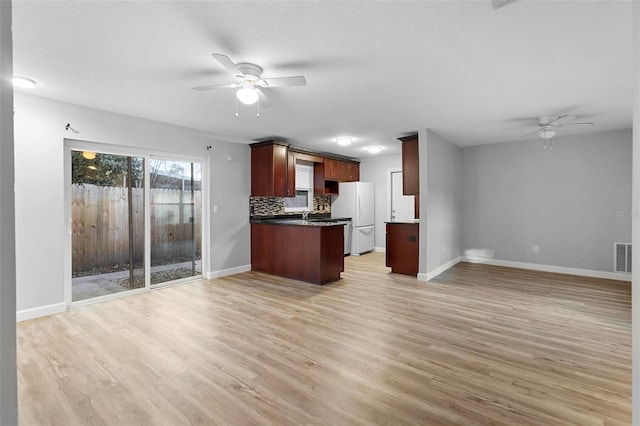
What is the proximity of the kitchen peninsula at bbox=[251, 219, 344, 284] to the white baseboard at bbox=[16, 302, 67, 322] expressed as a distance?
2844 mm

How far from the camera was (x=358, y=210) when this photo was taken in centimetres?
729

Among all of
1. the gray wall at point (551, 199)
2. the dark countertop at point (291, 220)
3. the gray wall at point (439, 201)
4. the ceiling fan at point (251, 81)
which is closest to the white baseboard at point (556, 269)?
the gray wall at point (551, 199)

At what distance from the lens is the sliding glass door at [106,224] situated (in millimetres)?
3840

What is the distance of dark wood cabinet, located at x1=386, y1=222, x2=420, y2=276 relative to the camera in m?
5.12

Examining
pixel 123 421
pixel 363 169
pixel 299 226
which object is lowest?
pixel 123 421

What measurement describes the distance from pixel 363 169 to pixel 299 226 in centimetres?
380

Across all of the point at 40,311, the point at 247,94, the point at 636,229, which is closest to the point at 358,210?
the point at 247,94

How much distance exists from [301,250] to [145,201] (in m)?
2.43

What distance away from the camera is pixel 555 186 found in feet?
18.0

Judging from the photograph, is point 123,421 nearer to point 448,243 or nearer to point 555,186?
point 448,243

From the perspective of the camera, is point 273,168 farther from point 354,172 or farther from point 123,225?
point 354,172

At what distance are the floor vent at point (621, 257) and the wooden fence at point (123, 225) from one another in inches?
274

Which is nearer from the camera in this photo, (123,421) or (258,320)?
(123,421)

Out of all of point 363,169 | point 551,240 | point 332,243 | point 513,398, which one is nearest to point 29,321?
point 332,243
